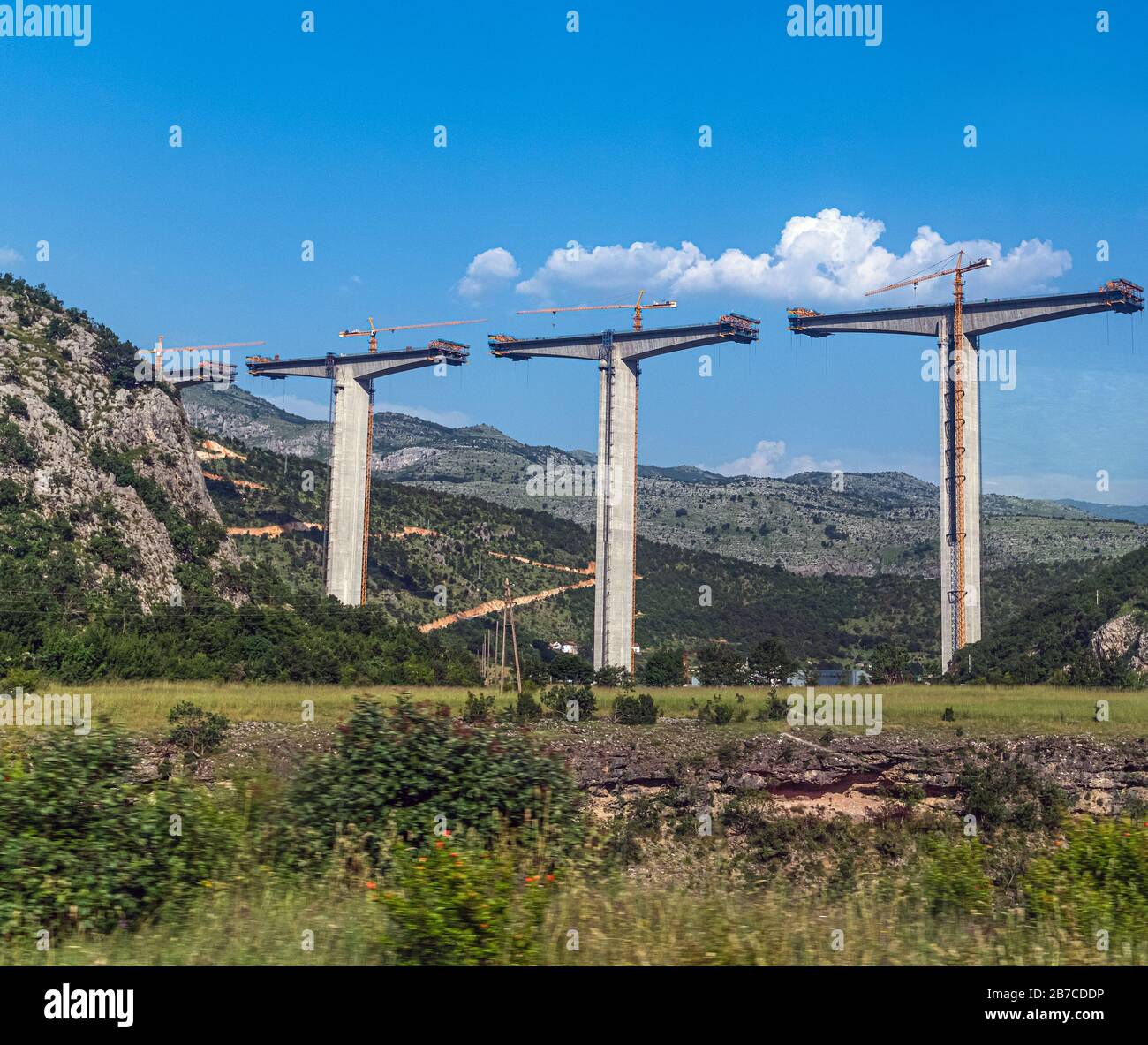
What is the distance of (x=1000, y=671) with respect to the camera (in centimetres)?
5559

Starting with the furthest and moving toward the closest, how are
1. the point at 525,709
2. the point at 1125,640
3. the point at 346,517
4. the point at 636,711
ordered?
the point at 346,517, the point at 1125,640, the point at 636,711, the point at 525,709

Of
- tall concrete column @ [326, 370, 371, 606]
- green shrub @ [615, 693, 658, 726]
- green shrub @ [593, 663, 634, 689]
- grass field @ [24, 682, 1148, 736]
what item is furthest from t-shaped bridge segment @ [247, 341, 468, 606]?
green shrub @ [615, 693, 658, 726]

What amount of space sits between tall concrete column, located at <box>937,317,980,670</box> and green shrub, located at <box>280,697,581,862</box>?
173 feet

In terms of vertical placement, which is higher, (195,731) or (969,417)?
(969,417)


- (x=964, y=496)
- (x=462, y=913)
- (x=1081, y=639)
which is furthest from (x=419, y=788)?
(x=1081, y=639)

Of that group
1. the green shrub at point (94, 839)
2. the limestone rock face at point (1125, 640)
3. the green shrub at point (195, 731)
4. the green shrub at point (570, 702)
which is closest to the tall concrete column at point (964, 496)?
the limestone rock face at point (1125, 640)

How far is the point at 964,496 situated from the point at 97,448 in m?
45.5

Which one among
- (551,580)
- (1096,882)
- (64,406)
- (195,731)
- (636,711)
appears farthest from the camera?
(551,580)

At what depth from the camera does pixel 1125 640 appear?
58.5m

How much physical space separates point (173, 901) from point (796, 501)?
15497 centimetres

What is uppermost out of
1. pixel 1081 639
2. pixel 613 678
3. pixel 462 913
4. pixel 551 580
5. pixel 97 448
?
pixel 97 448

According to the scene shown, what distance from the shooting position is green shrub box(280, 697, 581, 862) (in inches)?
395

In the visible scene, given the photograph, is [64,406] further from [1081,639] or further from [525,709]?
[1081,639]
